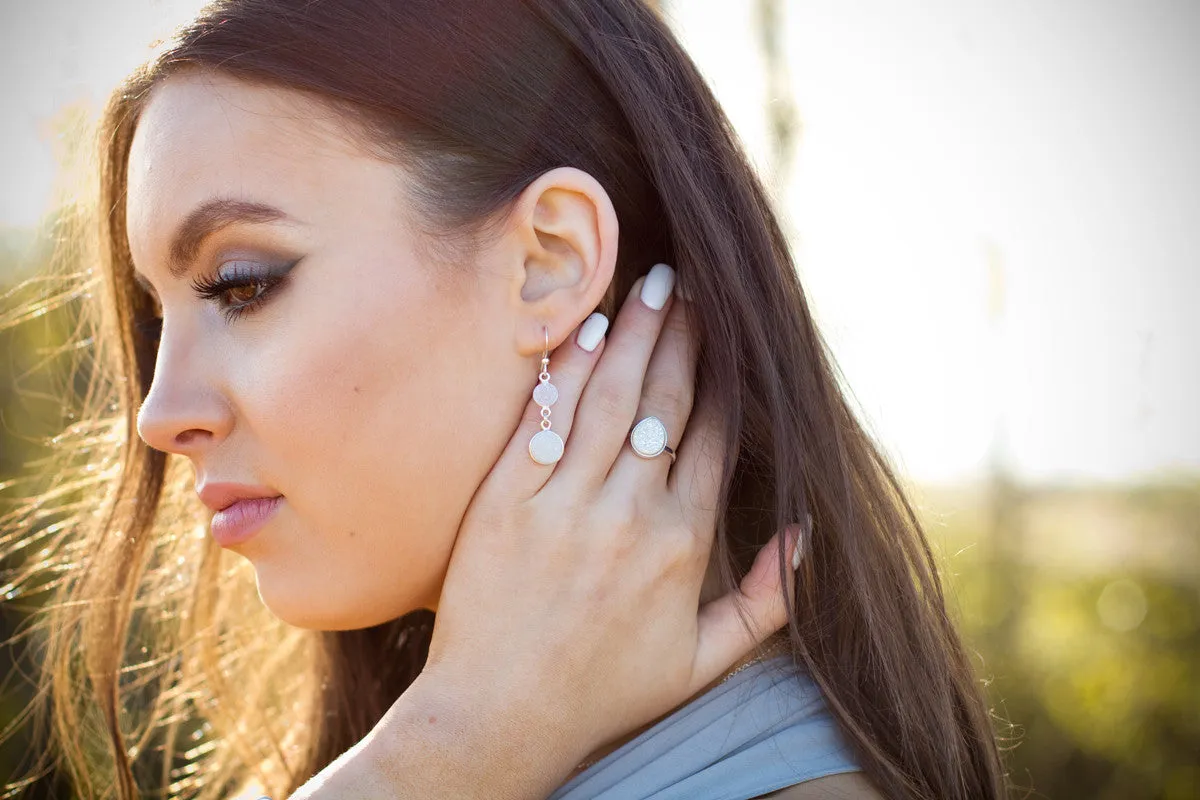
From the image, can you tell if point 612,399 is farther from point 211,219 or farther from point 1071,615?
point 1071,615

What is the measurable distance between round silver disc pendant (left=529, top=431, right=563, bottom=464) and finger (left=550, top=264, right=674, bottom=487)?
34 millimetres

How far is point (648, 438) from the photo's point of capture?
2080 mm

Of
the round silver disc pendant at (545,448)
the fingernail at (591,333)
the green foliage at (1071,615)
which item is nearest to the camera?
the round silver disc pendant at (545,448)

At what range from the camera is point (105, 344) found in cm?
296

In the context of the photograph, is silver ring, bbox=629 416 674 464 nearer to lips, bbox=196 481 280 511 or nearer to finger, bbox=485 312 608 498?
finger, bbox=485 312 608 498

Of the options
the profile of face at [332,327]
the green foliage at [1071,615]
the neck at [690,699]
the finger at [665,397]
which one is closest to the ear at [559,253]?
the profile of face at [332,327]

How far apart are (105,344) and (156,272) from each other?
1.10 m

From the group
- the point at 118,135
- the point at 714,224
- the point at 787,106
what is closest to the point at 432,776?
the point at 714,224

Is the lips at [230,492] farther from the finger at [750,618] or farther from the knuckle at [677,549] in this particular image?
the finger at [750,618]

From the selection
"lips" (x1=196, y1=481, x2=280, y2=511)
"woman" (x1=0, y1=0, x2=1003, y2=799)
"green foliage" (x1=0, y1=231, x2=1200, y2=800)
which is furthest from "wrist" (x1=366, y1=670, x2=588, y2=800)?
"green foliage" (x1=0, y1=231, x2=1200, y2=800)

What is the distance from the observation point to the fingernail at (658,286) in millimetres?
2189

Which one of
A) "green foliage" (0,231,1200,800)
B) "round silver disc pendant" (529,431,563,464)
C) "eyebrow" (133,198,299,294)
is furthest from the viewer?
"green foliage" (0,231,1200,800)

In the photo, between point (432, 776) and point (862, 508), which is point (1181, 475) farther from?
point (432, 776)

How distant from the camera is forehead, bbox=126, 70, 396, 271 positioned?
6.29 ft
